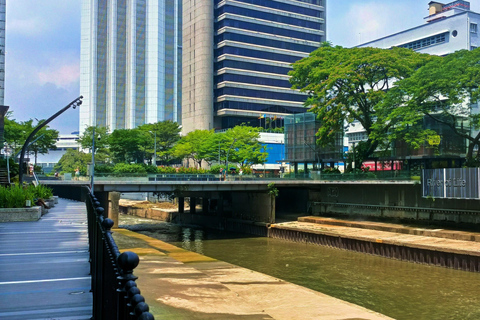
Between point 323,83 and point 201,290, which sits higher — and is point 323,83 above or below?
above

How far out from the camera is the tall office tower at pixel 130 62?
179250mm

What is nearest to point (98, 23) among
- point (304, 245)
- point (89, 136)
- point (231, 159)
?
point (89, 136)

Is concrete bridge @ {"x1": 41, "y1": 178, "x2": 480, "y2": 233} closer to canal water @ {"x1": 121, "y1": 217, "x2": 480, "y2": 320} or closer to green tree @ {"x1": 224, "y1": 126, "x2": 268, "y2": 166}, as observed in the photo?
canal water @ {"x1": 121, "y1": 217, "x2": 480, "y2": 320}

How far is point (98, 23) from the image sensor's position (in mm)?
192000

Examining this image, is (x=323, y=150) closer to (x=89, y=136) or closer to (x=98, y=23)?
(x=89, y=136)

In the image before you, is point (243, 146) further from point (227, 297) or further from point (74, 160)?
point (74, 160)

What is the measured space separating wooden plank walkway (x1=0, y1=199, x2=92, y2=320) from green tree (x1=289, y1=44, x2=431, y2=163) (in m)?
44.3

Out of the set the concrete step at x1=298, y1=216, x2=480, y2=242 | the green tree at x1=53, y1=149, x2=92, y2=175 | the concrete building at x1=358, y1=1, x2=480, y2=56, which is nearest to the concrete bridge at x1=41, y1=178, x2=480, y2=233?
the concrete step at x1=298, y1=216, x2=480, y2=242

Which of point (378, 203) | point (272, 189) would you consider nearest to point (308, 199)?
point (272, 189)

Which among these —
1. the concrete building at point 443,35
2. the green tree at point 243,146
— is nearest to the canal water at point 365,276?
the green tree at point 243,146

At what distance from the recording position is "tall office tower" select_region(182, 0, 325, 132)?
400 feet

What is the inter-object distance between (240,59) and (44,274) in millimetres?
114632

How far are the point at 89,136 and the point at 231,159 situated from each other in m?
40.1

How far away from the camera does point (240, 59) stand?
12206 cm
